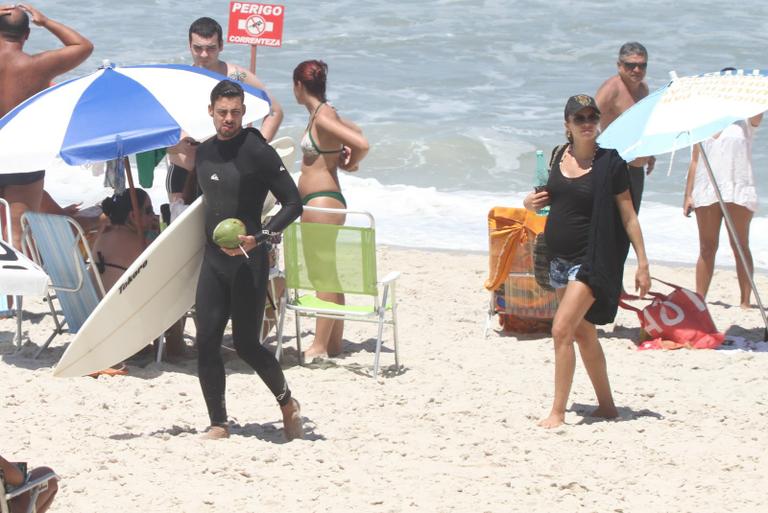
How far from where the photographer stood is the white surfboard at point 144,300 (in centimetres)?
567

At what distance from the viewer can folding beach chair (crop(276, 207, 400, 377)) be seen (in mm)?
6844

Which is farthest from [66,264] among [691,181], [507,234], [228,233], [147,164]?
[691,181]

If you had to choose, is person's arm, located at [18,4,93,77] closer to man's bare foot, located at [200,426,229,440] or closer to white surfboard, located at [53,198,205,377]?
white surfboard, located at [53,198,205,377]

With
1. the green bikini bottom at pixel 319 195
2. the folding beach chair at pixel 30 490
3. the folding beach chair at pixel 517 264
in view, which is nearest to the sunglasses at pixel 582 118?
the green bikini bottom at pixel 319 195

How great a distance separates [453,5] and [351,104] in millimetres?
7280

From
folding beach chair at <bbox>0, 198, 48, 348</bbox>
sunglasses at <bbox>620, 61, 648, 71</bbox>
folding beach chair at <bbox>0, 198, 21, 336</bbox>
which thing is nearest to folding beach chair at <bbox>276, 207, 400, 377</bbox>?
folding beach chair at <bbox>0, 198, 21, 336</bbox>

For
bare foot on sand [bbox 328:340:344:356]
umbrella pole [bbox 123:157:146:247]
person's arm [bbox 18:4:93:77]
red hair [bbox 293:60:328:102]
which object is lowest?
bare foot on sand [bbox 328:340:344:356]

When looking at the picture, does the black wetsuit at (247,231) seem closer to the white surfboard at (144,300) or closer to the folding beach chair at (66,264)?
the white surfboard at (144,300)

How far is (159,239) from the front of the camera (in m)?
5.64

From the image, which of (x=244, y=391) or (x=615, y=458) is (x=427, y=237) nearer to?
(x=244, y=391)

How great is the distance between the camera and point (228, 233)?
17.4 feet

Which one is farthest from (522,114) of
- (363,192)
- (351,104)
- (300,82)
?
(300,82)

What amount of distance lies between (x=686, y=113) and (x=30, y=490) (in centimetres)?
398

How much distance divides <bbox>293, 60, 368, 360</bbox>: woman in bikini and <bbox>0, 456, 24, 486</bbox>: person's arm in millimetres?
3437
